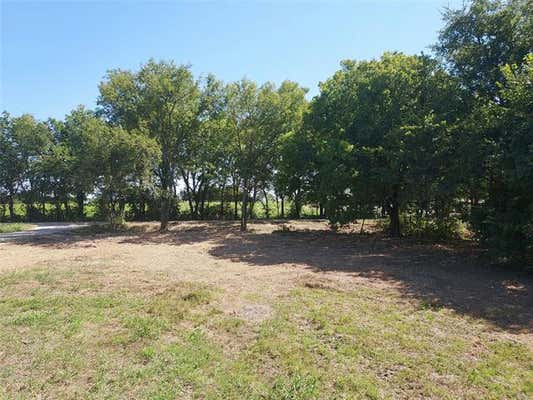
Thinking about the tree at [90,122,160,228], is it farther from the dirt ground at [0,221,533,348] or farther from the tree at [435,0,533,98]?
the tree at [435,0,533,98]

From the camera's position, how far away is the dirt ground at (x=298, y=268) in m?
5.81

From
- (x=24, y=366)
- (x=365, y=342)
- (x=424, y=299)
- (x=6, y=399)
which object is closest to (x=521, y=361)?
(x=365, y=342)

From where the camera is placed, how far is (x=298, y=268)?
872 cm

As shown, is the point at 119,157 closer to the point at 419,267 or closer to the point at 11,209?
the point at 419,267

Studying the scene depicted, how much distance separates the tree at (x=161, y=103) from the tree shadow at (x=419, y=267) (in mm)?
Result: 7550

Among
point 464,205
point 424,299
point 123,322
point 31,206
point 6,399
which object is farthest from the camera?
point 31,206

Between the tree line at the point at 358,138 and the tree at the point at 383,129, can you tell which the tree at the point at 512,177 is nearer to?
the tree line at the point at 358,138

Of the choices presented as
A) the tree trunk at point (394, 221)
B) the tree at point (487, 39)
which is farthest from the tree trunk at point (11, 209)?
the tree at point (487, 39)

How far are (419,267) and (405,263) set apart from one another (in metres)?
0.60

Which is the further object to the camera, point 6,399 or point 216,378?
point 216,378

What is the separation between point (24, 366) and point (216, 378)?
2.43 meters

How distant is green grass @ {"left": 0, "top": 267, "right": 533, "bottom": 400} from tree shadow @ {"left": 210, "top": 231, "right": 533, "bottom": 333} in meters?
0.88

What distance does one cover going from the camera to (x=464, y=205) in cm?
1106

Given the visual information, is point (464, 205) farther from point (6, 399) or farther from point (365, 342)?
point (6, 399)
